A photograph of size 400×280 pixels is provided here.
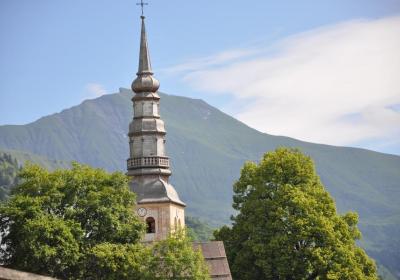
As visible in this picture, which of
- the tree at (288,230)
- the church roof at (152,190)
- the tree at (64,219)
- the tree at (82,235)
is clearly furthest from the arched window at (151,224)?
the tree at (82,235)

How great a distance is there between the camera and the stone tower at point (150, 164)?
7675 cm

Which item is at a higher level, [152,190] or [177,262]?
[152,190]

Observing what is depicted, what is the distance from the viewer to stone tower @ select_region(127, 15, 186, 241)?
252ft

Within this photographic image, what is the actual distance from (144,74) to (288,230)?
1530 cm

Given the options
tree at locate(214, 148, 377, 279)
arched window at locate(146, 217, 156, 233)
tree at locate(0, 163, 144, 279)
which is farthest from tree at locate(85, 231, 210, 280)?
tree at locate(214, 148, 377, 279)

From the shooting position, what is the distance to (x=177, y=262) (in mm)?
61500

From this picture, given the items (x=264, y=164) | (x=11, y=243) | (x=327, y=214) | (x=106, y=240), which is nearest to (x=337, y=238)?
(x=327, y=214)

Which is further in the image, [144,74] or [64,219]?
[144,74]

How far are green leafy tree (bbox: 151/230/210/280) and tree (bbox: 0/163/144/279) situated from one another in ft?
11.8

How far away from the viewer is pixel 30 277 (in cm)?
2269

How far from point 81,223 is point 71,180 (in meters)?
2.95

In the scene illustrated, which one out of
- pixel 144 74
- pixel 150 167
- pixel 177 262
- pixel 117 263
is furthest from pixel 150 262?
pixel 144 74

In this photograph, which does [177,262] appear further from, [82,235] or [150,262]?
[82,235]

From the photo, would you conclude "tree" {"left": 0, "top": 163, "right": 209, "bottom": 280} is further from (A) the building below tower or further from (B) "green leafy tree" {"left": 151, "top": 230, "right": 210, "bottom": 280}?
(A) the building below tower
